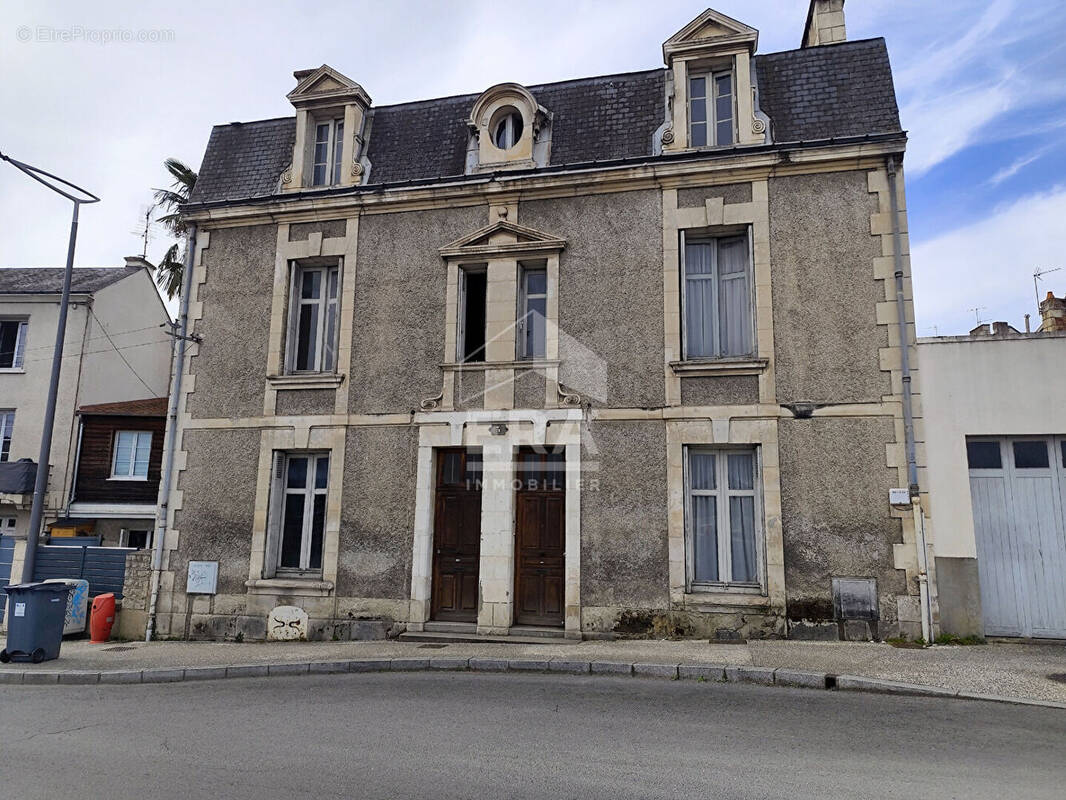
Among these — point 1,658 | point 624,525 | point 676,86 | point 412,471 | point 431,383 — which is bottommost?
point 1,658

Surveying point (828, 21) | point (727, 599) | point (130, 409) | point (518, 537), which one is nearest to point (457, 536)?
point (518, 537)

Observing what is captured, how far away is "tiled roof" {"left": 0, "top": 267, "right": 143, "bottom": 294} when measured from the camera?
20312 mm

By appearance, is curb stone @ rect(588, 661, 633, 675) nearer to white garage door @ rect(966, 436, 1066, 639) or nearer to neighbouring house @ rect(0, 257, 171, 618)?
white garage door @ rect(966, 436, 1066, 639)

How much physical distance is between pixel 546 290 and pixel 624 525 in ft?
12.3

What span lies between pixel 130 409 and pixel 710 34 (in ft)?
55.7

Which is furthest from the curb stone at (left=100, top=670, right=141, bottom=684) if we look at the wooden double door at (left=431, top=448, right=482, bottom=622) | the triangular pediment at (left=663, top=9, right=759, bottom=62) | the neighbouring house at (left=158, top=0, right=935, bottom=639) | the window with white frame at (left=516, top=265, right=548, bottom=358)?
the triangular pediment at (left=663, top=9, right=759, bottom=62)

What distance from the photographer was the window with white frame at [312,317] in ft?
39.8

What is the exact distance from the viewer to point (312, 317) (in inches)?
487

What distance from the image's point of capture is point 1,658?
9.76 m

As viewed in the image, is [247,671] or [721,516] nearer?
[247,671]

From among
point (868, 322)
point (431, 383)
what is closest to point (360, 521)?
point (431, 383)

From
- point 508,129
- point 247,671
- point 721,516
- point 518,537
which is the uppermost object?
point 508,129

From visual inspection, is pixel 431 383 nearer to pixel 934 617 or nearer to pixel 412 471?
pixel 412 471

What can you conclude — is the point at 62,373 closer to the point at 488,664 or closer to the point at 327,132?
the point at 327,132
